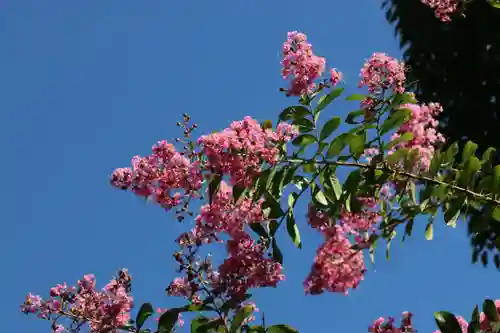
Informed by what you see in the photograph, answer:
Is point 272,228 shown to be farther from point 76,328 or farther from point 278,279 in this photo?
point 76,328

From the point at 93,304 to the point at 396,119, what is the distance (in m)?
1.25

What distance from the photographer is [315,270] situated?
2.35m

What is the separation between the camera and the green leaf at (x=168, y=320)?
93.8 inches

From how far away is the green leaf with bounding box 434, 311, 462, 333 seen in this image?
261 cm

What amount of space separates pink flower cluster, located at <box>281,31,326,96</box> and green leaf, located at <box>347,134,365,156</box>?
14.6 inches

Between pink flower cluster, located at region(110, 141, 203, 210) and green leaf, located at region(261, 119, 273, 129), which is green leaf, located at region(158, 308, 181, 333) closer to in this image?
pink flower cluster, located at region(110, 141, 203, 210)

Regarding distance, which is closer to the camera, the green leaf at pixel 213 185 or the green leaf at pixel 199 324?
the green leaf at pixel 199 324

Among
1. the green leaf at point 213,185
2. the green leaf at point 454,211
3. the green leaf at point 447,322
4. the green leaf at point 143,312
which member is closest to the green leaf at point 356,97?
the green leaf at point 454,211

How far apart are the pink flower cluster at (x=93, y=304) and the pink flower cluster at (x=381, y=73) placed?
1.17 meters

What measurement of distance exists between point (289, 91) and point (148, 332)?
102 cm

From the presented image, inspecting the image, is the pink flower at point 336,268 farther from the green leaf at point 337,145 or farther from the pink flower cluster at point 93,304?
the pink flower cluster at point 93,304

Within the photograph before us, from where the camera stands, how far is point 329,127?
2561 mm

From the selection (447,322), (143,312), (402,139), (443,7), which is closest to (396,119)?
(402,139)

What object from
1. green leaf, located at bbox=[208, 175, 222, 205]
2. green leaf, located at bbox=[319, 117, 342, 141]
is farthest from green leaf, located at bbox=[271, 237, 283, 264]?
green leaf, located at bbox=[319, 117, 342, 141]
